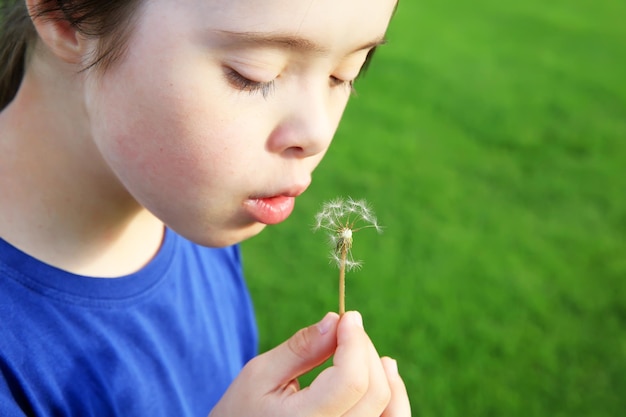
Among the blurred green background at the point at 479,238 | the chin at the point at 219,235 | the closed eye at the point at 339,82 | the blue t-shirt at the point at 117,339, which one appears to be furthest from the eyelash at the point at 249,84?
the blurred green background at the point at 479,238

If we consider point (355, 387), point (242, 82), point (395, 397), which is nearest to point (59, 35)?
point (242, 82)

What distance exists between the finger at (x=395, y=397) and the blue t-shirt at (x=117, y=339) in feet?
1.65

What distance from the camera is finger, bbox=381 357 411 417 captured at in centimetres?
148

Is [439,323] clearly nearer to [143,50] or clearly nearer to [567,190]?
[567,190]

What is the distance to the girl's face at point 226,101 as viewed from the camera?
1220 mm

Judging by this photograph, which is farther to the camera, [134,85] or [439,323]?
[439,323]

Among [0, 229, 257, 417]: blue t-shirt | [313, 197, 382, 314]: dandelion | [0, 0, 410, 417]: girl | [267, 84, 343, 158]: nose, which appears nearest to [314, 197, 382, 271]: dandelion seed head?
[313, 197, 382, 314]: dandelion

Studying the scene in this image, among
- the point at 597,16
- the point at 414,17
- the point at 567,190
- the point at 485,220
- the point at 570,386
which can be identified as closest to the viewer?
the point at 570,386

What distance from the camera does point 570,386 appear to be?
11.3 ft

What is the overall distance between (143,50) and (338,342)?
2.16 feet

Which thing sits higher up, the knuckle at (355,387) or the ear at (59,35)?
the ear at (59,35)

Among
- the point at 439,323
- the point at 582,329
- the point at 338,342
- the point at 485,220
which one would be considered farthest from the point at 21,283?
the point at 485,220

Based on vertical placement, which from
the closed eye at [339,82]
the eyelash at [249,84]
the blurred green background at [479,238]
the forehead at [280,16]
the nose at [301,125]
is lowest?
the blurred green background at [479,238]

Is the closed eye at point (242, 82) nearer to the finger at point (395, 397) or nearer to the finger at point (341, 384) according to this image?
the finger at point (341, 384)
